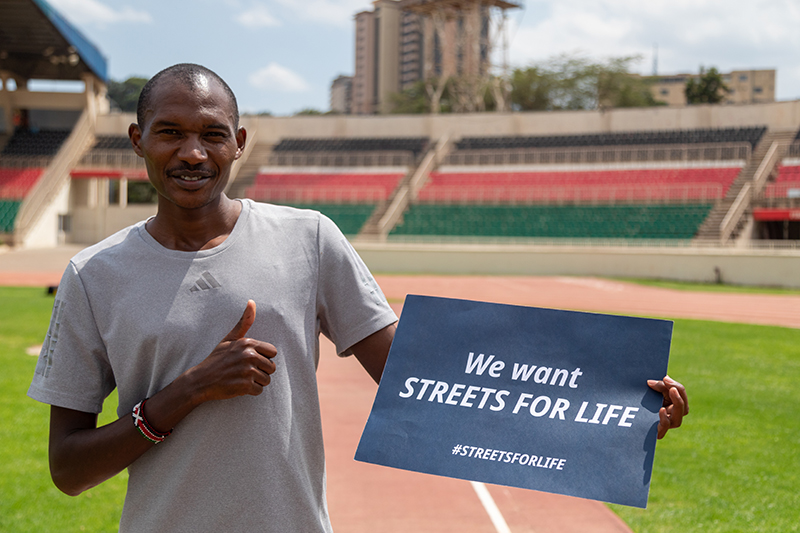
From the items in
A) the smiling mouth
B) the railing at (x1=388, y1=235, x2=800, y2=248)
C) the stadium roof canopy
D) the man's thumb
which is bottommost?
the railing at (x1=388, y1=235, x2=800, y2=248)

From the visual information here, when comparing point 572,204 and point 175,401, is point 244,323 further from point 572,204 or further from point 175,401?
point 572,204

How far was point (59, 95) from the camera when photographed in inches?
1711

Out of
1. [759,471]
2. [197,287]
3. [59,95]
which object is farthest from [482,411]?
[59,95]

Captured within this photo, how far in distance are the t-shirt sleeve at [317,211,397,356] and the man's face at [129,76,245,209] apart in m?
0.30

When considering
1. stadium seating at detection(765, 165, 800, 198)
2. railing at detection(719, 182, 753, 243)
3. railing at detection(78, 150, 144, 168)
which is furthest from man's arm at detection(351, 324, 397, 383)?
railing at detection(78, 150, 144, 168)

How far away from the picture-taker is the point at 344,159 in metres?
42.5

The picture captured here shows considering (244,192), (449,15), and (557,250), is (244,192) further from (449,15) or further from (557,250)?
(449,15)

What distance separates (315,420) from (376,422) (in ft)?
0.52

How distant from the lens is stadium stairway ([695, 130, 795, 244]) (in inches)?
1170

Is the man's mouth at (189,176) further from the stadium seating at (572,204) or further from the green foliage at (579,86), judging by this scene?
the green foliage at (579,86)

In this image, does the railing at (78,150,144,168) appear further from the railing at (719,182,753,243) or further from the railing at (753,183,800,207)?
the railing at (753,183,800,207)

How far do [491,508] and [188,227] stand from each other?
423 centimetres

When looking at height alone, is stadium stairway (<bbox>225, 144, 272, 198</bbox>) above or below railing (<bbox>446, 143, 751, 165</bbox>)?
below

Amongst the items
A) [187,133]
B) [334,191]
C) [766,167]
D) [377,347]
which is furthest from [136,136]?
[334,191]
